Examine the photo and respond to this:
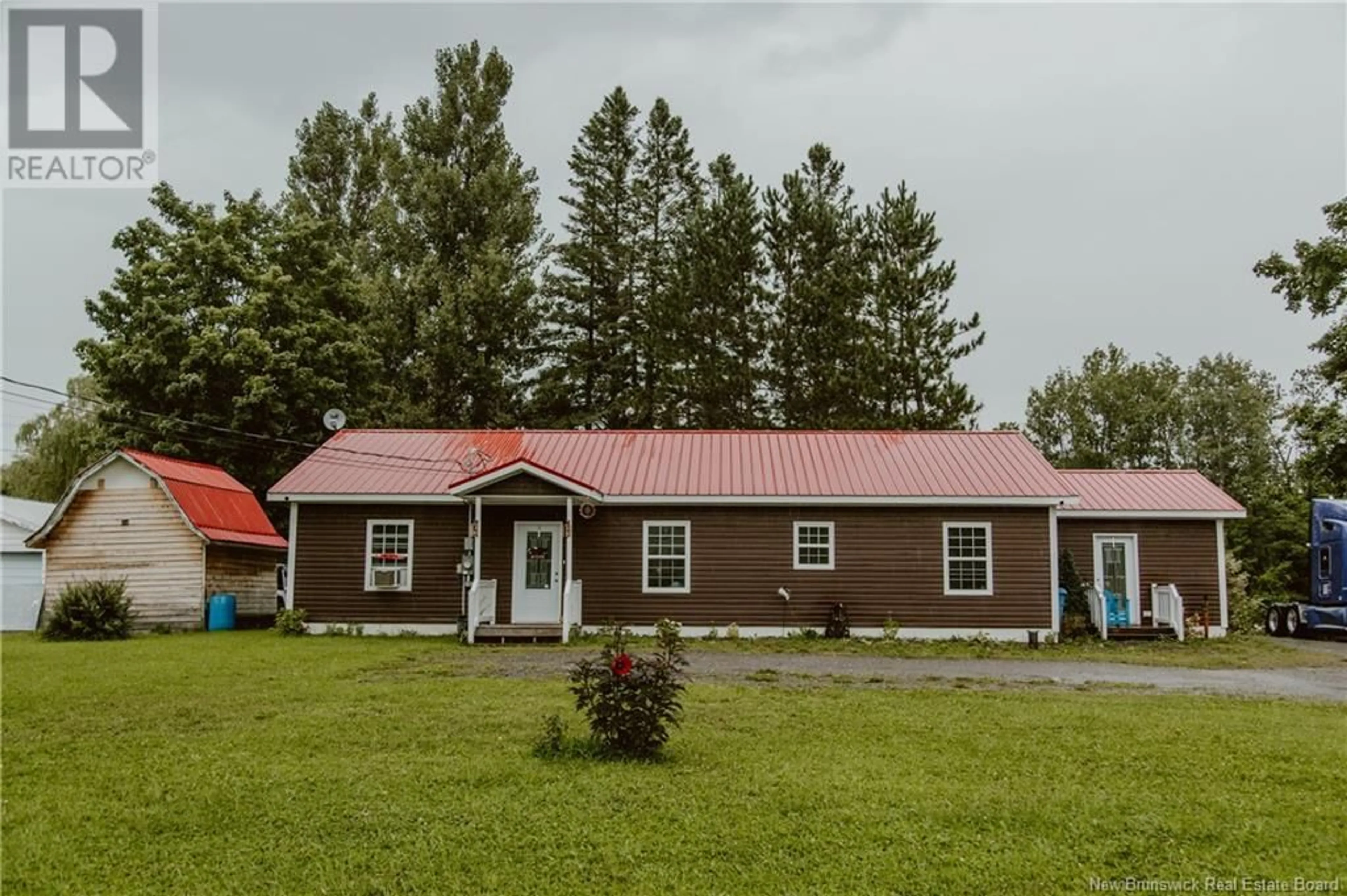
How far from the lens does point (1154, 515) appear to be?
21031 millimetres

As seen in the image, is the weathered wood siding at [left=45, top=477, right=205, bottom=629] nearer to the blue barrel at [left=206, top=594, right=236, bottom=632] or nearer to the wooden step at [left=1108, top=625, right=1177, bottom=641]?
the blue barrel at [left=206, top=594, right=236, bottom=632]

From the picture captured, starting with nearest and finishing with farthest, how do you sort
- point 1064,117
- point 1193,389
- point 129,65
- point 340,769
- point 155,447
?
point 340,769 → point 129,65 → point 1064,117 → point 155,447 → point 1193,389

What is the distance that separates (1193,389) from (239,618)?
43212 mm

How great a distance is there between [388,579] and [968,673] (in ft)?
36.6

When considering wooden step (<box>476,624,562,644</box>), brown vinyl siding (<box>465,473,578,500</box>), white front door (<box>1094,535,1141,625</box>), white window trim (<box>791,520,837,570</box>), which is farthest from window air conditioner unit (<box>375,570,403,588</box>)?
white front door (<box>1094,535,1141,625</box>)

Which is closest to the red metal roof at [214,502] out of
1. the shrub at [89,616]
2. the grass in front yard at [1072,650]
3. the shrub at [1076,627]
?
the shrub at [89,616]

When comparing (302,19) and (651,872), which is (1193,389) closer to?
(302,19)

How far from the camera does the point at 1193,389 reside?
4812 centimetres

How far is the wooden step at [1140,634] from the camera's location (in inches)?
784

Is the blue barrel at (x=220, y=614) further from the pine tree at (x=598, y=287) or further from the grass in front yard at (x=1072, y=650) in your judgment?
the pine tree at (x=598, y=287)

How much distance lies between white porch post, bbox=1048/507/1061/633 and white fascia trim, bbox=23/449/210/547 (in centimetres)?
1697

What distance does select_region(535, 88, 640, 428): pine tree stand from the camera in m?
35.7

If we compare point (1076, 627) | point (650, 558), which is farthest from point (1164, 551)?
point (650, 558)

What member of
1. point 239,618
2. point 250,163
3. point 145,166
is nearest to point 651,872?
point 145,166
